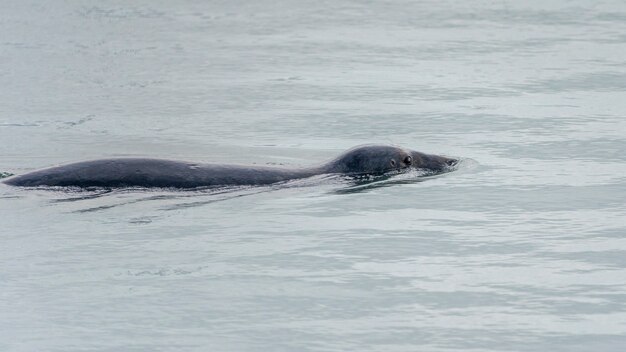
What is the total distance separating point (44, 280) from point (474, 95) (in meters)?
9.91

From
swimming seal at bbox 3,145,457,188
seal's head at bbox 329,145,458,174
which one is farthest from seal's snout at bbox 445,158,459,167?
swimming seal at bbox 3,145,457,188

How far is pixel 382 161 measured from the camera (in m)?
14.4

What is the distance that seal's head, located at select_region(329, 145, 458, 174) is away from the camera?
46.6ft

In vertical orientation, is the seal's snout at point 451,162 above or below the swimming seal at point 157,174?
above

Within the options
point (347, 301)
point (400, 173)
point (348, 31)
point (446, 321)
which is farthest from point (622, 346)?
point (348, 31)

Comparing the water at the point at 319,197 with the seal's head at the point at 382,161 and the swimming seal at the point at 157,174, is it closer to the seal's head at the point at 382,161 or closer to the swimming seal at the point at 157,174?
the swimming seal at the point at 157,174

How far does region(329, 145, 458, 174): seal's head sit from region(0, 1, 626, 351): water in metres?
0.41

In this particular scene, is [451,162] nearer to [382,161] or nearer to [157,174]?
[382,161]

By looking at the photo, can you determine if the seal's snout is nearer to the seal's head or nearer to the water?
the seal's head

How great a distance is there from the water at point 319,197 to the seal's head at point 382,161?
414 millimetres

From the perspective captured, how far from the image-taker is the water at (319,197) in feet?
30.2

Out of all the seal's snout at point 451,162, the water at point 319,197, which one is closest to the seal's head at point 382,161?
the seal's snout at point 451,162

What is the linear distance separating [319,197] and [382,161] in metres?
1.51

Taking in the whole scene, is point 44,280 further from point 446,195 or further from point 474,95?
point 474,95
